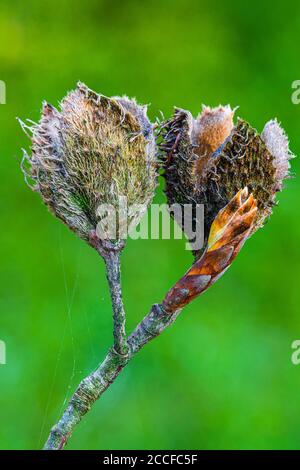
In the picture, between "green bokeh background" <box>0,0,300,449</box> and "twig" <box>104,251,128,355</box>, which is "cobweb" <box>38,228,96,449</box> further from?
"twig" <box>104,251,128,355</box>

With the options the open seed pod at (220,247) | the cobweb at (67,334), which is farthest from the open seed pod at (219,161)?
the cobweb at (67,334)

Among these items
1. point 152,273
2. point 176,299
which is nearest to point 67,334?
point 152,273

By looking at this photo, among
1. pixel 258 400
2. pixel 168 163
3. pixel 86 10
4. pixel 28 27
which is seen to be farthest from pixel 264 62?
pixel 168 163

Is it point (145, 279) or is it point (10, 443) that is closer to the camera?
point (10, 443)

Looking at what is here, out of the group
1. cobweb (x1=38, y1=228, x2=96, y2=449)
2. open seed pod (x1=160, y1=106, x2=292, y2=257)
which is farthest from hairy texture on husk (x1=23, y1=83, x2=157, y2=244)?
cobweb (x1=38, y1=228, x2=96, y2=449)

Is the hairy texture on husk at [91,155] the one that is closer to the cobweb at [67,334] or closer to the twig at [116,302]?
the twig at [116,302]

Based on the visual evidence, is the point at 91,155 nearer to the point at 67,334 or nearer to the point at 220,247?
the point at 220,247

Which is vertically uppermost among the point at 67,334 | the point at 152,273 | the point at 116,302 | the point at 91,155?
the point at 152,273

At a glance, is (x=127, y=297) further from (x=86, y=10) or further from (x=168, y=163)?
(x=168, y=163)
